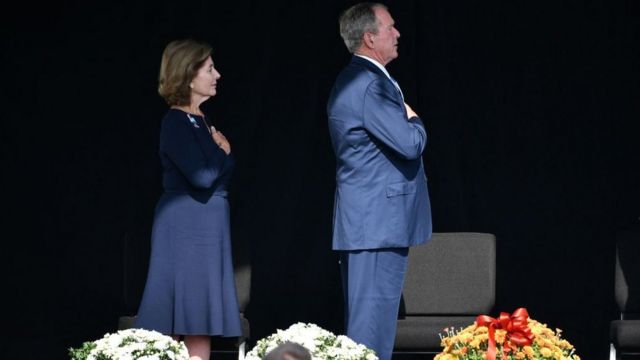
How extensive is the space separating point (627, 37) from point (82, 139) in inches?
109

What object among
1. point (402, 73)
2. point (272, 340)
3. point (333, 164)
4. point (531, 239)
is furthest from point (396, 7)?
point (272, 340)

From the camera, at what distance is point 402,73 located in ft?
23.6

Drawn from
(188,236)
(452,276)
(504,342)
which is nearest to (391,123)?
(188,236)

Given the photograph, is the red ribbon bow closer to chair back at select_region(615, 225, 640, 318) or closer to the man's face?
the man's face

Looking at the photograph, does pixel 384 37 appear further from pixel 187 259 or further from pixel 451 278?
pixel 451 278

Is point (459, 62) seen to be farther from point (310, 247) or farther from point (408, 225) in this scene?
point (408, 225)

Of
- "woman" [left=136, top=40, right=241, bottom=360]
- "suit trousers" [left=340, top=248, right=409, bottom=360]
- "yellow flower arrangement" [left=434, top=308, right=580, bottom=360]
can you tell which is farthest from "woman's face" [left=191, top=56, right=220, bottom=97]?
"yellow flower arrangement" [left=434, top=308, right=580, bottom=360]

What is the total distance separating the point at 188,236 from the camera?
5906 millimetres

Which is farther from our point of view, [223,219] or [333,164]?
[333,164]

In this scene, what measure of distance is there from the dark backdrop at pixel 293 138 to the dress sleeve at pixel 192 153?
1391 millimetres

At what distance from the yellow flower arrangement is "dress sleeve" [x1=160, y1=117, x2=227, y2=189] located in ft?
4.14

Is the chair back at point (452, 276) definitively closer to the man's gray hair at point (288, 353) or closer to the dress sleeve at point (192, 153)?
the dress sleeve at point (192, 153)

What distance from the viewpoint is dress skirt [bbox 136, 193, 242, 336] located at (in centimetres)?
590

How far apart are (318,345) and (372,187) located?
1212mm
